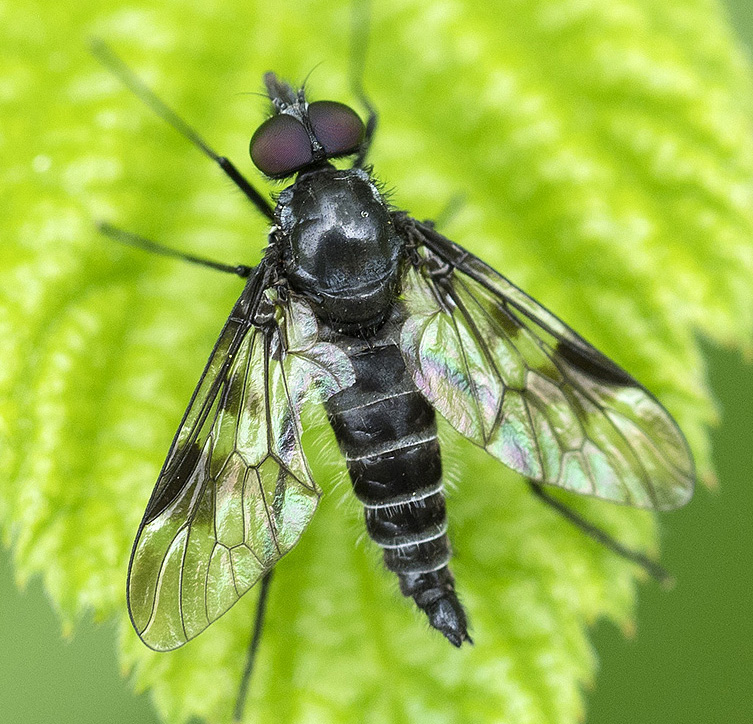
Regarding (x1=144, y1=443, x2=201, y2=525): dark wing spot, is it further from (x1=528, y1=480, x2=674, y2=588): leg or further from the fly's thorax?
(x1=528, y1=480, x2=674, y2=588): leg

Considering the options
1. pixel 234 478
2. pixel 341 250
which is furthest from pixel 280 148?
pixel 234 478

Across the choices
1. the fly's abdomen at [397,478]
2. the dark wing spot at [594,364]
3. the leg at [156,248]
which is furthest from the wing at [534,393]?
the leg at [156,248]

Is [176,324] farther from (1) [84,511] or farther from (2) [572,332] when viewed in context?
(2) [572,332]

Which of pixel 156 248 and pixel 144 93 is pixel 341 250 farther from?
pixel 144 93

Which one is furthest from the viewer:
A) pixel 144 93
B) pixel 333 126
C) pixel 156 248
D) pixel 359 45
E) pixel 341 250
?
pixel 359 45

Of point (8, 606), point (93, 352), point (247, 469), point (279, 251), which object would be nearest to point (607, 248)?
point (279, 251)
